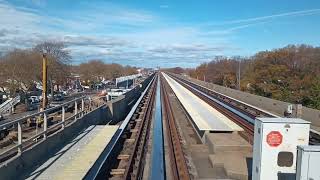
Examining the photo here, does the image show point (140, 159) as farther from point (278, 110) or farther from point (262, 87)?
point (262, 87)

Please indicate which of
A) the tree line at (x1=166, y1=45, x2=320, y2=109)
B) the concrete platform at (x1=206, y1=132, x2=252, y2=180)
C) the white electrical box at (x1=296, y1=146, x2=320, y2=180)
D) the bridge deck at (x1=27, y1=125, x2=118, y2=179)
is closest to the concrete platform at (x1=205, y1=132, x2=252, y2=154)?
the concrete platform at (x1=206, y1=132, x2=252, y2=180)

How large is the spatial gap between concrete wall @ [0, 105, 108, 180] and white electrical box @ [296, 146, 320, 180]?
5604mm

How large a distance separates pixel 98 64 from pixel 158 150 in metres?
110

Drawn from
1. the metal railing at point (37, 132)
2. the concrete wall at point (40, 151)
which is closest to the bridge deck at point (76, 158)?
the concrete wall at point (40, 151)

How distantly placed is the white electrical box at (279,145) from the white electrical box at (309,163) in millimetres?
1840

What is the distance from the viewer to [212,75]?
10306 cm

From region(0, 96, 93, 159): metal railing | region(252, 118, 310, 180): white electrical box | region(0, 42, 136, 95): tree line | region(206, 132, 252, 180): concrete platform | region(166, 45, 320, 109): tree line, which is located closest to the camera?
region(252, 118, 310, 180): white electrical box

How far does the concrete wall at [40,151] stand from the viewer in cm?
886

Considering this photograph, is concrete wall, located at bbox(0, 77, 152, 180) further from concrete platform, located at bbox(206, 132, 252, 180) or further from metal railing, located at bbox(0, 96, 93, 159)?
concrete platform, located at bbox(206, 132, 252, 180)

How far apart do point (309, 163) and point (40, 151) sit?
24.0 ft

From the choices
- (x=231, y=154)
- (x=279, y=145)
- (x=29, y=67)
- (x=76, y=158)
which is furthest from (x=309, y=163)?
(x=29, y=67)

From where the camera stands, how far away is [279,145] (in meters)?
8.25

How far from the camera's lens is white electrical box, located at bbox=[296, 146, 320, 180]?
626cm

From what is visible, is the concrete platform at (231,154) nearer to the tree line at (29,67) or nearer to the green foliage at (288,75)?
the green foliage at (288,75)
